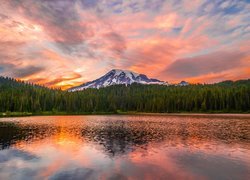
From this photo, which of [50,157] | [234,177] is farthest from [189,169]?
[50,157]

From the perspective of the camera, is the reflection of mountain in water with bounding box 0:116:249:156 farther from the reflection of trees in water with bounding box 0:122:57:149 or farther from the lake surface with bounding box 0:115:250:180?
the lake surface with bounding box 0:115:250:180

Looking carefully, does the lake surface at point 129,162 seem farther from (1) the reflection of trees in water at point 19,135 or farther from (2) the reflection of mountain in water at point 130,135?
(1) the reflection of trees in water at point 19,135

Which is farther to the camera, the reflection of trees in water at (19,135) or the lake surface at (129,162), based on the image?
the reflection of trees in water at (19,135)

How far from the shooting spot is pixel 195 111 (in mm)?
176750

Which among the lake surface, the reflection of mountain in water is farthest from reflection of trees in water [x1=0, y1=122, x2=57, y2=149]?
the lake surface

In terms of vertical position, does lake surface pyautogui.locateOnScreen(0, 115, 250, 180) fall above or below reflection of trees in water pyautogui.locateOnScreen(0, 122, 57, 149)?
below

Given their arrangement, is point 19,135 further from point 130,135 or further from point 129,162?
point 129,162

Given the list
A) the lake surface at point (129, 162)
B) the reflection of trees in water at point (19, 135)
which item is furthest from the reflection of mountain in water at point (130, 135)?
the lake surface at point (129, 162)

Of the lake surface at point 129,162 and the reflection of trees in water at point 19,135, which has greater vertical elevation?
the reflection of trees in water at point 19,135

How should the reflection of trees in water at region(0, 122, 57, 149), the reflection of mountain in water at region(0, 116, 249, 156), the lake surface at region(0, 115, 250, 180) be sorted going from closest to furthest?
1. the lake surface at region(0, 115, 250, 180)
2. the reflection of mountain in water at region(0, 116, 249, 156)
3. the reflection of trees in water at region(0, 122, 57, 149)

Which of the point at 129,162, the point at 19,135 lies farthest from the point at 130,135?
the point at 129,162

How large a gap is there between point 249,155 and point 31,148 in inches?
1100

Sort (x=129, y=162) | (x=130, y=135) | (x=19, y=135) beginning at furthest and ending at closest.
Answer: (x=19, y=135) → (x=130, y=135) → (x=129, y=162)

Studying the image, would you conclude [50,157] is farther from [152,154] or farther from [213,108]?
[213,108]
